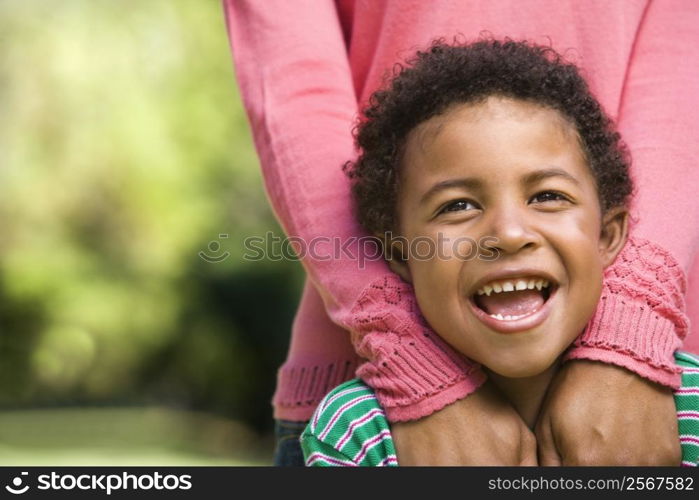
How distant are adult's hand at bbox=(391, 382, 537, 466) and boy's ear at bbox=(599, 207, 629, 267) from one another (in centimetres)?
34

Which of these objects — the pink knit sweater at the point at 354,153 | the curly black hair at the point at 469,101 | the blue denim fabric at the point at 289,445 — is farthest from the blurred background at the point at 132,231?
the curly black hair at the point at 469,101

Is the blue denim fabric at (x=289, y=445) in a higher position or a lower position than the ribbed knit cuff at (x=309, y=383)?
lower

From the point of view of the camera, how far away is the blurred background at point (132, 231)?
7.82 m

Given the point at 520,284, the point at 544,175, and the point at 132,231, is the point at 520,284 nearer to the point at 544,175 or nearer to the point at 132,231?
the point at 544,175

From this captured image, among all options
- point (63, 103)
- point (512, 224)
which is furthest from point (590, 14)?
point (63, 103)

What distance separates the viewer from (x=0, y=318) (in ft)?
27.0

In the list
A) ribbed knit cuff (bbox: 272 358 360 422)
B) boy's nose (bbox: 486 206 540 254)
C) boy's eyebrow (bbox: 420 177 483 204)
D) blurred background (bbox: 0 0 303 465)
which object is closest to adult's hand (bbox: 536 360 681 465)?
boy's nose (bbox: 486 206 540 254)

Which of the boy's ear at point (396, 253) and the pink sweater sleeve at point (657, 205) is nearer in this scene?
the pink sweater sleeve at point (657, 205)

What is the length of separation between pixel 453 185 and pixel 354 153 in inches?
10.9

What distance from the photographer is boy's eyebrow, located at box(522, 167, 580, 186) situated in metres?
1.62

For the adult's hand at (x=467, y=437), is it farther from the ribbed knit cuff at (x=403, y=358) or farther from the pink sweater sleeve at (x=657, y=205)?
the pink sweater sleeve at (x=657, y=205)

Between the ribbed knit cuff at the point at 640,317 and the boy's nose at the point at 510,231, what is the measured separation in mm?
163

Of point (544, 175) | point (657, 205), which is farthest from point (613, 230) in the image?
point (544, 175)
